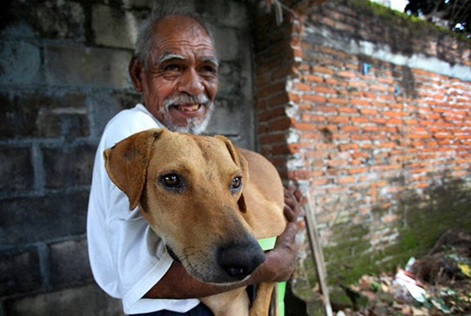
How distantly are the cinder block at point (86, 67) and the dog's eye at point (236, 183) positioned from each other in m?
1.74

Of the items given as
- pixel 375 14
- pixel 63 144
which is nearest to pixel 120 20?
pixel 63 144

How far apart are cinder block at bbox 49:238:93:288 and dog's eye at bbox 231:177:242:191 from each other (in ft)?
5.55

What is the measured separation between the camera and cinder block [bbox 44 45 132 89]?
7.95 ft

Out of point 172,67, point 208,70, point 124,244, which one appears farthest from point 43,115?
point 124,244

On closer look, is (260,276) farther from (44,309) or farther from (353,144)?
(353,144)

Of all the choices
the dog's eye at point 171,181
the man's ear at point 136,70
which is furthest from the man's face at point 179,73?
the dog's eye at point 171,181

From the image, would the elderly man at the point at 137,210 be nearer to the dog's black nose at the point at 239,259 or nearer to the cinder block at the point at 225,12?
the dog's black nose at the point at 239,259

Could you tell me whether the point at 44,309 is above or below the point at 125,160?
below

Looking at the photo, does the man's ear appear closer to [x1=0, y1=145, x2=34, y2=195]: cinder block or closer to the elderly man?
the elderly man

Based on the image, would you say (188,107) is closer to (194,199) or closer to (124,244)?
(194,199)

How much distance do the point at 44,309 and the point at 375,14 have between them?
5.02m

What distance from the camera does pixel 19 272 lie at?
2.28m

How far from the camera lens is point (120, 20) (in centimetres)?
273

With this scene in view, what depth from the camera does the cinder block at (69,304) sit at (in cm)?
228
